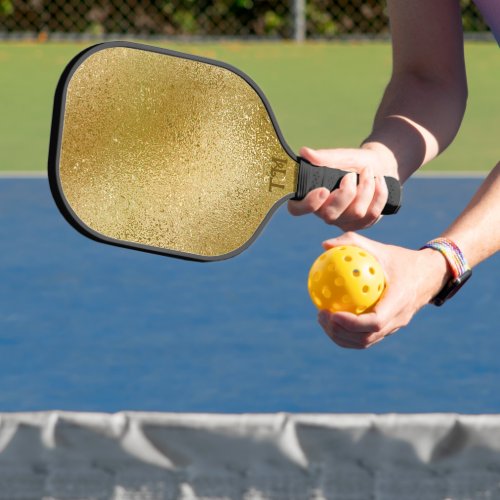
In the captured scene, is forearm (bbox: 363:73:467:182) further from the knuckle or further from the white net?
the white net

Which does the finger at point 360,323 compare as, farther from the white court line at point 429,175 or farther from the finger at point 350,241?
the white court line at point 429,175

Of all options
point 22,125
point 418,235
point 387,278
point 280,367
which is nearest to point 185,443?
point 387,278

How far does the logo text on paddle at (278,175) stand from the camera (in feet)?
7.88

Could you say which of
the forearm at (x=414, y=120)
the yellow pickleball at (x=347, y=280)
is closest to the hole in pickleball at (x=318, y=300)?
the yellow pickleball at (x=347, y=280)

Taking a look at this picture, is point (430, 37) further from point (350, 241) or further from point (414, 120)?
point (350, 241)

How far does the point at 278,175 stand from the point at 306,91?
7769 millimetres

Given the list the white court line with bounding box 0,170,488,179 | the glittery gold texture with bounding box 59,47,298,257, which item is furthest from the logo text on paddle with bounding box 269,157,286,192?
the white court line with bounding box 0,170,488,179

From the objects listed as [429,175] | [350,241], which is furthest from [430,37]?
[429,175]

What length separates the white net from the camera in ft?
7.30

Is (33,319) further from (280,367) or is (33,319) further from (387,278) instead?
(387,278)

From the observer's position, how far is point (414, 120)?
2.57 meters

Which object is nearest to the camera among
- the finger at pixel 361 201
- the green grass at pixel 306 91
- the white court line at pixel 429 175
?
the finger at pixel 361 201

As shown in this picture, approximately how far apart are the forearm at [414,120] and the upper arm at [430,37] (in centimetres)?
2

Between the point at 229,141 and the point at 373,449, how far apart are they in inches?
23.7
